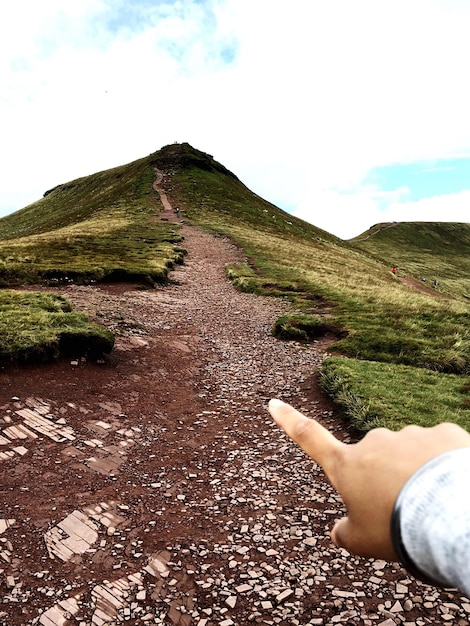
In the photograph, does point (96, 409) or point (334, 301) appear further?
point (334, 301)

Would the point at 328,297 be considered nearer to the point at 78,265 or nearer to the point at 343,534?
the point at 78,265

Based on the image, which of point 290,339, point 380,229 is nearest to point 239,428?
point 290,339

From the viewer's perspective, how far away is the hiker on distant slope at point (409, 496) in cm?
140

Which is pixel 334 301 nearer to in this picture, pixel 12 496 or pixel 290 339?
pixel 290 339

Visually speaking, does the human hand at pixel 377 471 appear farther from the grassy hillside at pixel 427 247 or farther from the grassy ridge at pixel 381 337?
the grassy hillside at pixel 427 247

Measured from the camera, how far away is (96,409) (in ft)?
36.3

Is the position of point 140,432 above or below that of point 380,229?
below

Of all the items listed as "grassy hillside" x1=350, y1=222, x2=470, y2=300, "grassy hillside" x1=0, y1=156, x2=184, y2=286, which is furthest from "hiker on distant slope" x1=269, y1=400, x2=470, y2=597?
"grassy hillside" x1=350, y1=222, x2=470, y2=300

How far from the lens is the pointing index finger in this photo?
1844mm

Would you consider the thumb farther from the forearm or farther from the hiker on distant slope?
the forearm

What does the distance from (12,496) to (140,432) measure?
10.6ft

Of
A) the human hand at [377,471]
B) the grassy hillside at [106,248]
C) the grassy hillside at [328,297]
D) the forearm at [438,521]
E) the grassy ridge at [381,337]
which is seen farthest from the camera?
the grassy hillside at [106,248]

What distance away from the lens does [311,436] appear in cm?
196

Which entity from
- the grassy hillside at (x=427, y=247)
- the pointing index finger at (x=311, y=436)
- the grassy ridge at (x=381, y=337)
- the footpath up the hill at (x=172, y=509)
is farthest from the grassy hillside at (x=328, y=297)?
the grassy hillside at (x=427, y=247)
